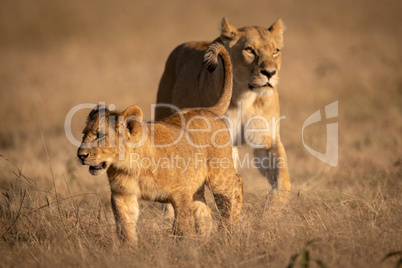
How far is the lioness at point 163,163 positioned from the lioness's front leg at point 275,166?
111cm

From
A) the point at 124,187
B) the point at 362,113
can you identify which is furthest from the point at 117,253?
the point at 362,113

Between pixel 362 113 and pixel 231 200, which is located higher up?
pixel 362 113

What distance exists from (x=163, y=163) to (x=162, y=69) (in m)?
13.4

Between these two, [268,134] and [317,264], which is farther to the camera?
[268,134]

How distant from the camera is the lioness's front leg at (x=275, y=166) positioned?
6242 millimetres

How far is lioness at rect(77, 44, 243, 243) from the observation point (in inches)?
171

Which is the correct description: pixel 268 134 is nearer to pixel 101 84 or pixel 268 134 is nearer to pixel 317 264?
pixel 317 264

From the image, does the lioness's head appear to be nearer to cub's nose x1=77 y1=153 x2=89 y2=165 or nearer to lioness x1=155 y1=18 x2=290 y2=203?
lioness x1=155 y1=18 x2=290 y2=203

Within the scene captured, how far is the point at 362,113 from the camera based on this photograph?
10938 millimetres

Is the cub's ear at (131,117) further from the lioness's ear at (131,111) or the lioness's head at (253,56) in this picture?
the lioness's head at (253,56)

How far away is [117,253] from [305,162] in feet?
14.3

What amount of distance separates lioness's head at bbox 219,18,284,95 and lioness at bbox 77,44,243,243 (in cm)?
107

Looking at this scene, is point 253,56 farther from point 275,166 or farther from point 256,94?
point 275,166

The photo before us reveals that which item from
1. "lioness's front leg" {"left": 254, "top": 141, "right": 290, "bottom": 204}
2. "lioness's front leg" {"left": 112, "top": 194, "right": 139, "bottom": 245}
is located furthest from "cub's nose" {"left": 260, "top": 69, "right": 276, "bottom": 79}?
"lioness's front leg" {"left": 112, "top": 194, "right": 139, "bottom": 245}
